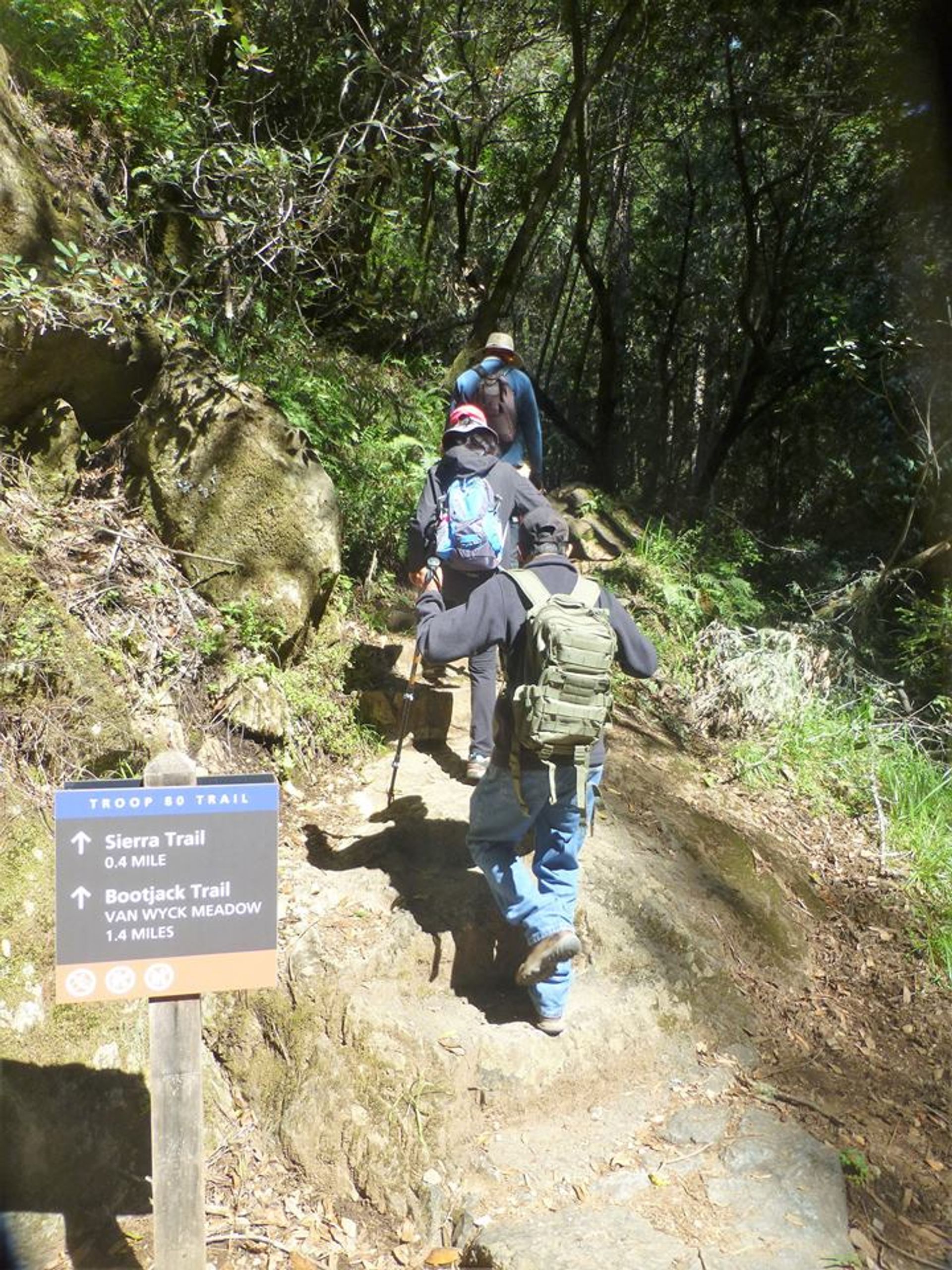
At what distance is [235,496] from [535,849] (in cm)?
335

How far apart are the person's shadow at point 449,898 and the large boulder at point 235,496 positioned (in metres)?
1.61

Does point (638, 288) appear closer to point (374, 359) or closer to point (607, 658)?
point (374, 359)

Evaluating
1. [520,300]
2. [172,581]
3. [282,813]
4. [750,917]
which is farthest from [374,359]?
[520,300]

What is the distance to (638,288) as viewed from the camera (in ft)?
→ 56.1

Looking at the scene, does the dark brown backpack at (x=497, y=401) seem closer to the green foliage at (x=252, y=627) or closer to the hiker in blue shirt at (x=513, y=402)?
the hiker in blue shirt at (x=513, y=402)

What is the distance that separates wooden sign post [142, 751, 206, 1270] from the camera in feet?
9.43

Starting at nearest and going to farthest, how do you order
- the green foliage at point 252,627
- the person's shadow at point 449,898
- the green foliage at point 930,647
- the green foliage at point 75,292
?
the person's shadow at point 449,898 < the green foliage at point 75,292 < the green foliage at point 252,627 < the green foliage at point 930,647

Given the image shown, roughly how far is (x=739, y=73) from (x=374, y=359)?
23.3ft

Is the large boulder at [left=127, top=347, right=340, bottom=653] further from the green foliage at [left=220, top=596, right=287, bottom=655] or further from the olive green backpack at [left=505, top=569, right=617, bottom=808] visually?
the olive green backpack at [left=505, top=569, right=617, bottom=808]

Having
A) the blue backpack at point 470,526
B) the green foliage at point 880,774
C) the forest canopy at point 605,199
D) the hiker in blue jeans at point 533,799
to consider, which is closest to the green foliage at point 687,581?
the green foliage at point 880,774

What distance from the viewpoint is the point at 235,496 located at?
243 inches

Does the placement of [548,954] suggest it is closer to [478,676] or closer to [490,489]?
[478,676]

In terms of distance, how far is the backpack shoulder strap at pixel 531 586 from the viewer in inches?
153

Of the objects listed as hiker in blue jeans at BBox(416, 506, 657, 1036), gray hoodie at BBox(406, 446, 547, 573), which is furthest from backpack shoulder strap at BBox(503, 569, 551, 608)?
gray hoodie at BBox(406, 446, 547, 573)
